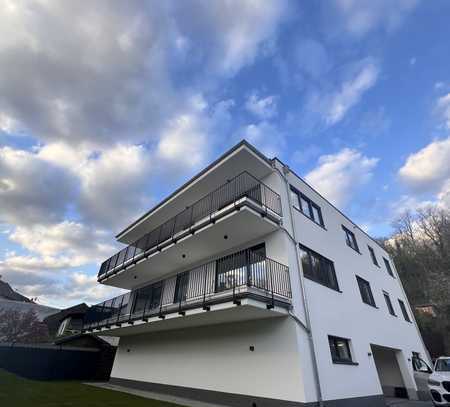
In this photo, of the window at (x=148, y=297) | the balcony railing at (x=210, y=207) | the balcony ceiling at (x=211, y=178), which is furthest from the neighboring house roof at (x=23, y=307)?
the balcony ceiling at (x=211, y=178)

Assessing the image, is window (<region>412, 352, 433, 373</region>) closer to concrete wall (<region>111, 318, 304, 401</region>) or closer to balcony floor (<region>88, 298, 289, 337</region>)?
concrete wall (<region>111, 318, 304, 401</region>)

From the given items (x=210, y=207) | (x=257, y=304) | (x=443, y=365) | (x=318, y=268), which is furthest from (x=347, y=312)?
(x=210, y=207)

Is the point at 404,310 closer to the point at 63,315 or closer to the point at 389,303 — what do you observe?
the point at 389,303

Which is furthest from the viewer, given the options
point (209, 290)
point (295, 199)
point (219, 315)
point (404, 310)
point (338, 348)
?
point (404, 310)

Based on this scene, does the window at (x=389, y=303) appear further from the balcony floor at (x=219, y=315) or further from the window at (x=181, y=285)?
the window at (x=181, y=285)

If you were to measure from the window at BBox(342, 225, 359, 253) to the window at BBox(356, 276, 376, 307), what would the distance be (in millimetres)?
1921

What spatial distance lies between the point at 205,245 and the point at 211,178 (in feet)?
10.3

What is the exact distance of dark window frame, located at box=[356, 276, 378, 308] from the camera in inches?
502

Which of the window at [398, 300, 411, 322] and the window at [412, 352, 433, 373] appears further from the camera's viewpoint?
the window at [398, 300, 411, 322]

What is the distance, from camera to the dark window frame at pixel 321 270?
9609 mm

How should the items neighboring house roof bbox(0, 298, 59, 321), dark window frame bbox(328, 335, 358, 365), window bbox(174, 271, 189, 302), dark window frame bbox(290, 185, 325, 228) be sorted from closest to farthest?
dark window frame bbox(328, 335, 358, 365) → dark window frame bbox(290, 185, 325, 228) → window bbox(174, 271, 189, 302) → neighboring house roof bbox(0, 298, 59, 321)

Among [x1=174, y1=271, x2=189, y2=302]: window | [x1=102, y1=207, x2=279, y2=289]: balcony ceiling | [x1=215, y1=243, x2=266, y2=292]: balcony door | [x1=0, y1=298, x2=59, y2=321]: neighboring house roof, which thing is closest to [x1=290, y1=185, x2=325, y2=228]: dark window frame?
[x1=102, y1=207, x2=279, y2=289]: balcony ceiling

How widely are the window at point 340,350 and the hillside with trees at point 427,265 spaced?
59.9ft

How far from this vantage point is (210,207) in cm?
1180
